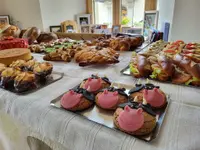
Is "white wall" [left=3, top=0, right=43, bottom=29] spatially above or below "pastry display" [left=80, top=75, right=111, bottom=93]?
above

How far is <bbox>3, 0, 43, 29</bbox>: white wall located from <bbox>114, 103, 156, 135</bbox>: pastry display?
6.89 feet

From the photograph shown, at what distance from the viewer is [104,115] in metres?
0.42

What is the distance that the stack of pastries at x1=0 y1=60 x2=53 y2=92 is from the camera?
1.87ft

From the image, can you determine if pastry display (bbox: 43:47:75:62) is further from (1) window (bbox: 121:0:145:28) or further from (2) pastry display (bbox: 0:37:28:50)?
(1) window (bbox: 121:0:145:28)

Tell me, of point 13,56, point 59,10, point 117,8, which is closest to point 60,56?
point 13,56

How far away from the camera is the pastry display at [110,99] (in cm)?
42

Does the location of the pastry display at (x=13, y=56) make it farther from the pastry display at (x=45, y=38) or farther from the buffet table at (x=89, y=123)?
the pastry display at (x=45, y=38)

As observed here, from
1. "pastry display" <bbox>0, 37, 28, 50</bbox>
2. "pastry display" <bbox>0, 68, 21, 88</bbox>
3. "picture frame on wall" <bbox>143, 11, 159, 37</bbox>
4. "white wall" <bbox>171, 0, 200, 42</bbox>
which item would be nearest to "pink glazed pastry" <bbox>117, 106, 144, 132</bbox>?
"pastry display" <bbox>0, 68, 21, 88</bbox>

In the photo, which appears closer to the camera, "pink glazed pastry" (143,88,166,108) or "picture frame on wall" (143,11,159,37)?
"pink glazed pastry" (143,88,166,108)

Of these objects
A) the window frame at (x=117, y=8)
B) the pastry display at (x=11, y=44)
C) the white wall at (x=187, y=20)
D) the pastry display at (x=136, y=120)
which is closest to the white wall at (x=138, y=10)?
the window frame at (x=117, y=8)

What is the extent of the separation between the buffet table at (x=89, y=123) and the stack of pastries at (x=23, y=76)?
33 millimetres

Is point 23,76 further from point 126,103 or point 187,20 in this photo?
point 187,20

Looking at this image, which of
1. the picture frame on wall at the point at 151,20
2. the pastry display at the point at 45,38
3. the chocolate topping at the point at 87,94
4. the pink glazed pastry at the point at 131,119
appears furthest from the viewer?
the picture frame on wall at the point at 151,20

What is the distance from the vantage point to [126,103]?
38 centimetres
